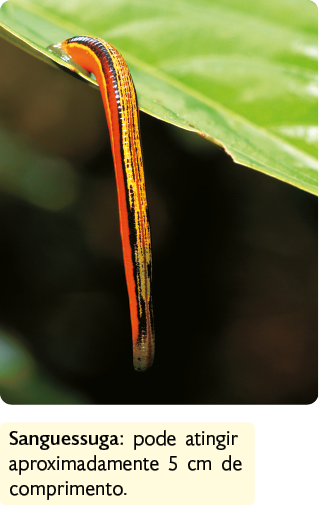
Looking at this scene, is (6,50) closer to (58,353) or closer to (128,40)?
(128,40)

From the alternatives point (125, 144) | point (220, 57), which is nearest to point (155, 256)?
point (125, 144)

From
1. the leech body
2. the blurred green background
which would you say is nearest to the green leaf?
the leech body

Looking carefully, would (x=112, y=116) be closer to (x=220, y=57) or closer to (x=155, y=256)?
(x=220, y=57)

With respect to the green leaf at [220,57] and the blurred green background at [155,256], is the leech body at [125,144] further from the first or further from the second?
the blurred green background at [155,256]

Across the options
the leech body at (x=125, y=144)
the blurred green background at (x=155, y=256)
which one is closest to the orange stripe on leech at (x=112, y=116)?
the leech body at (x=125, y=144)

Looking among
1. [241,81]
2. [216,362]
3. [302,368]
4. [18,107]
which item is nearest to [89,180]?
[18,107]
